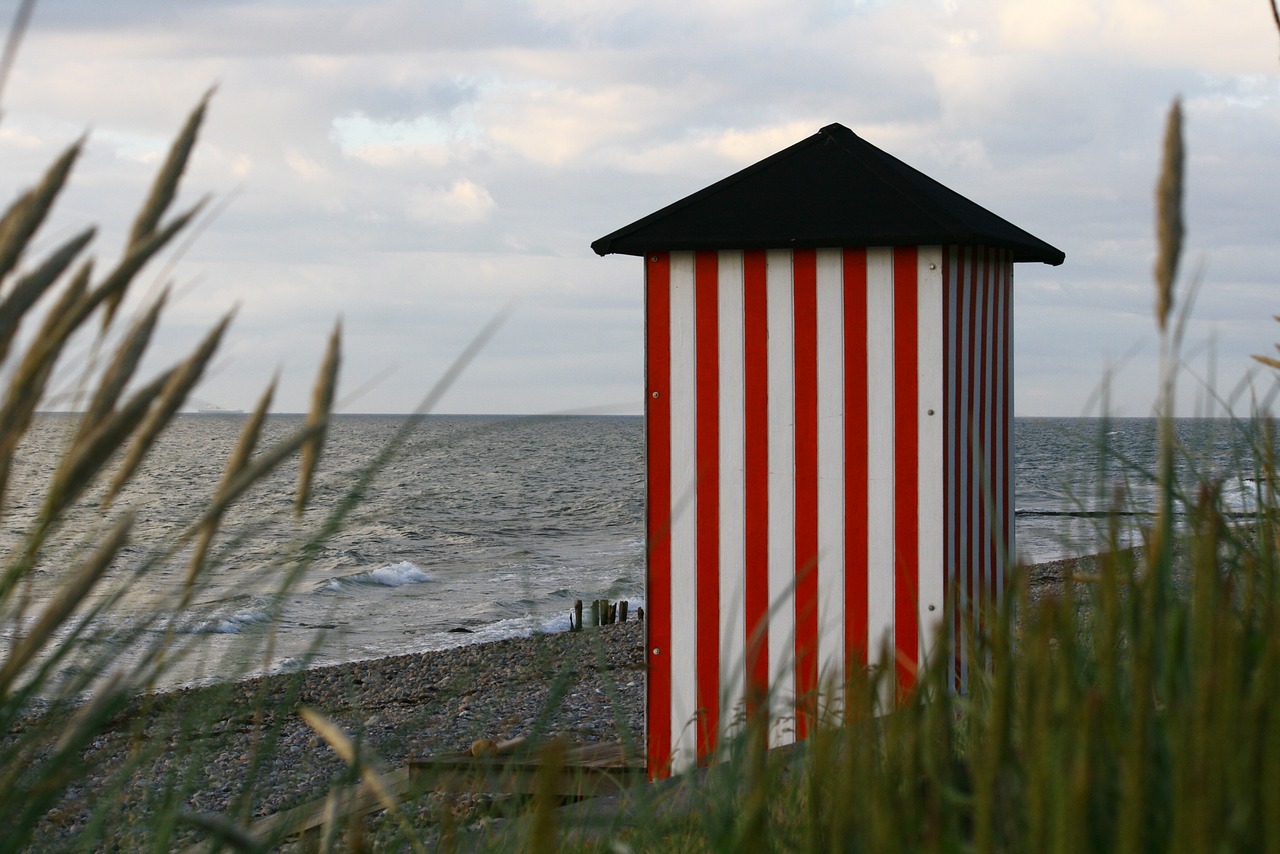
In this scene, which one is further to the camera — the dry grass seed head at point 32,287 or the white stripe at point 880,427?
the white stripe at point 880,427

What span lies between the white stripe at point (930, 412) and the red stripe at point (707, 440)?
811mm

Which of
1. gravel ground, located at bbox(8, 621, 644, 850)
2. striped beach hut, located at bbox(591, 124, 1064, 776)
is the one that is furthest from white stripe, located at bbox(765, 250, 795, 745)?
gravel ground, located at bbox(8, 621, 644, 850)

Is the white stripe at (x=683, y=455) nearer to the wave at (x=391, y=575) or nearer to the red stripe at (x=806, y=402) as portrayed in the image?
the red stripe at (x=806, y=402)

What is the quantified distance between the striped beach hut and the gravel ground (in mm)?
863

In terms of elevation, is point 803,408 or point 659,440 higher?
point 803,408

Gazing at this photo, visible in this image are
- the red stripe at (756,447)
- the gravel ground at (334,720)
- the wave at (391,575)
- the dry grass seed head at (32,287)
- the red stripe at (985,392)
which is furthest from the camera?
the wave at (391,575)

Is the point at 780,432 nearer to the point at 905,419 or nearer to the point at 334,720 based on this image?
the point at 905,419

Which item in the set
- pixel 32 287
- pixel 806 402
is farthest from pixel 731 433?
pixel 32 287

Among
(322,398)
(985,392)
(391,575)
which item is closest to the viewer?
(322,398)

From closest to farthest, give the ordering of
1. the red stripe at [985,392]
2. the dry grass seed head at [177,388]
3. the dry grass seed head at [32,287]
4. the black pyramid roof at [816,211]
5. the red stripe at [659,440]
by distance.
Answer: the dry grass seed head at [32,287], the dry grass seed head at [177,388], the black pyramid roof at [816,211], the red stripe at [659,440], the red stripe at [985,392]

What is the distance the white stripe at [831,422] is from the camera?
452 centimetres

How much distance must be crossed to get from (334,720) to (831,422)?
8196 mm

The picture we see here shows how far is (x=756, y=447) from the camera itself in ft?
15.1

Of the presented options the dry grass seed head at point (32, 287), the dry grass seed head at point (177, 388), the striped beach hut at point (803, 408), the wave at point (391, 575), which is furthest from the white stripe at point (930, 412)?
the wave at point (391, 575)
